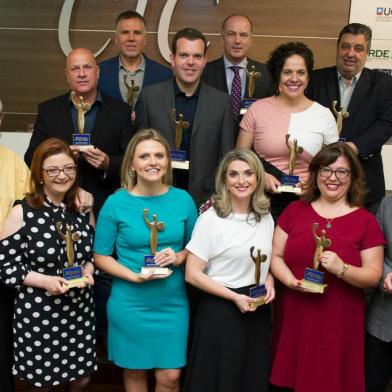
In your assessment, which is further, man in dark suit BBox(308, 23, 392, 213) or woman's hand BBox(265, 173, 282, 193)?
man in dark suit BBox(308, 23, 392, 213)

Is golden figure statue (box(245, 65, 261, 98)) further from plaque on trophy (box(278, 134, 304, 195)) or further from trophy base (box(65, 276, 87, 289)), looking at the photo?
trophy base (box(65, 276, 87, 289))

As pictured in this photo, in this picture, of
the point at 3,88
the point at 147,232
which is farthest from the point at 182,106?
the point at 3,88

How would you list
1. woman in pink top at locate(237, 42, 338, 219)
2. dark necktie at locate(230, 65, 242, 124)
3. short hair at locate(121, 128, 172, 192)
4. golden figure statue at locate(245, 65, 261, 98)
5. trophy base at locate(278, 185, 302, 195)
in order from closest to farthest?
short hair at locate(121, 128, 172, 192)
trophy base at locate(278, 185, 302, 195)
woman in pink top at locate(237, 42, 338, 219)
golden figure statue at locate(245, 65, 261, 98)
dark necktie at locate(230, 65, 242, 124)

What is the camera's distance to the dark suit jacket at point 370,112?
3301mm

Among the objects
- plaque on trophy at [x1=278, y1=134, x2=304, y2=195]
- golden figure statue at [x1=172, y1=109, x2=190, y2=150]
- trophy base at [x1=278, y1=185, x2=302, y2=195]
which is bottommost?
trophy base at [x1=278, y1=185, x2=302, y2=195]

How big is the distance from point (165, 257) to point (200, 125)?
955 millimetres

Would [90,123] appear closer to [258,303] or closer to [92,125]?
[92,125]

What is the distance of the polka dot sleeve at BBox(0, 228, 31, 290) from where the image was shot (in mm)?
2424

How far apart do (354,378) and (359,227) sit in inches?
26.8

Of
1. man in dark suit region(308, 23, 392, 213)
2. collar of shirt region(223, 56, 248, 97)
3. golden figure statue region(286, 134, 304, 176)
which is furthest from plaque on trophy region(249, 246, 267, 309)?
collar of shirt region(223, 56, 248, 97)

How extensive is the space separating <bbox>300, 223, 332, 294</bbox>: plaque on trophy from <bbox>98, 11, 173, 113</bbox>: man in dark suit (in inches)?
71.7

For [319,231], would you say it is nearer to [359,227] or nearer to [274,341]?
[359,227]

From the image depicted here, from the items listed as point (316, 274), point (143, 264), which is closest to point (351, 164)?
point (316, 274)

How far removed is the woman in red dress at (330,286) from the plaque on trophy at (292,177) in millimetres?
271
